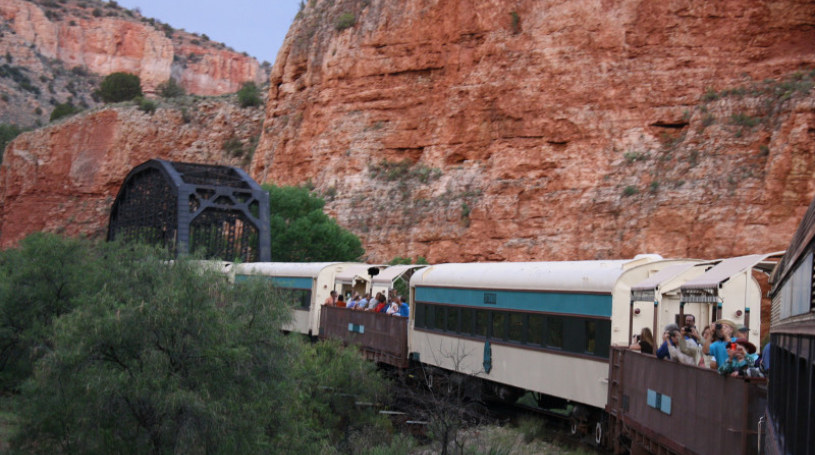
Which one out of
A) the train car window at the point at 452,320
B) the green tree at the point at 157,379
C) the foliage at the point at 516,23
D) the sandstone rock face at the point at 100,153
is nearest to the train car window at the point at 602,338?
the green tree at the point at 157,379

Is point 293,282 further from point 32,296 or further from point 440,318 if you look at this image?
point 440,318

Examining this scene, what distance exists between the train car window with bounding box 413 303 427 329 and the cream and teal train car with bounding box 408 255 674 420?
26 millimetres

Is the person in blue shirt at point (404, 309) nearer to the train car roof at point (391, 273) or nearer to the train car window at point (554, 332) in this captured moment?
the train car roof at point (391, 273)

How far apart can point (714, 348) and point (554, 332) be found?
526cm

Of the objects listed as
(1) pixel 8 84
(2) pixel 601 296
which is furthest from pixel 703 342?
(1) pixel 8 84

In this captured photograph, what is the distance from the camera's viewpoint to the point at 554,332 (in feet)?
47.2

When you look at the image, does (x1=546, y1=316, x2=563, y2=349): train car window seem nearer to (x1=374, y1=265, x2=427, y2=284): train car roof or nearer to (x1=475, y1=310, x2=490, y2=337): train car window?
(x1=475, y1=310, x2=490, y2=337): train car window

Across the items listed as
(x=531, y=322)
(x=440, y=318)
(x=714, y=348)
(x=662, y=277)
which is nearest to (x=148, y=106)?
(x=440, y=318)

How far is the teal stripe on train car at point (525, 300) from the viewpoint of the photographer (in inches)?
528

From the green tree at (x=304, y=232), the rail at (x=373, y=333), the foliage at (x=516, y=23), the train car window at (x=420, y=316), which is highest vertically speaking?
the foliage at (x=516, y=23)

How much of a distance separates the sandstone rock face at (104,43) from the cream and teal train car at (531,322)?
118358mm

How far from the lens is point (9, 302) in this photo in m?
21.1

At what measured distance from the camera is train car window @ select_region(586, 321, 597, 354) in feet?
43.7

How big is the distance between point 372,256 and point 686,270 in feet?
107
